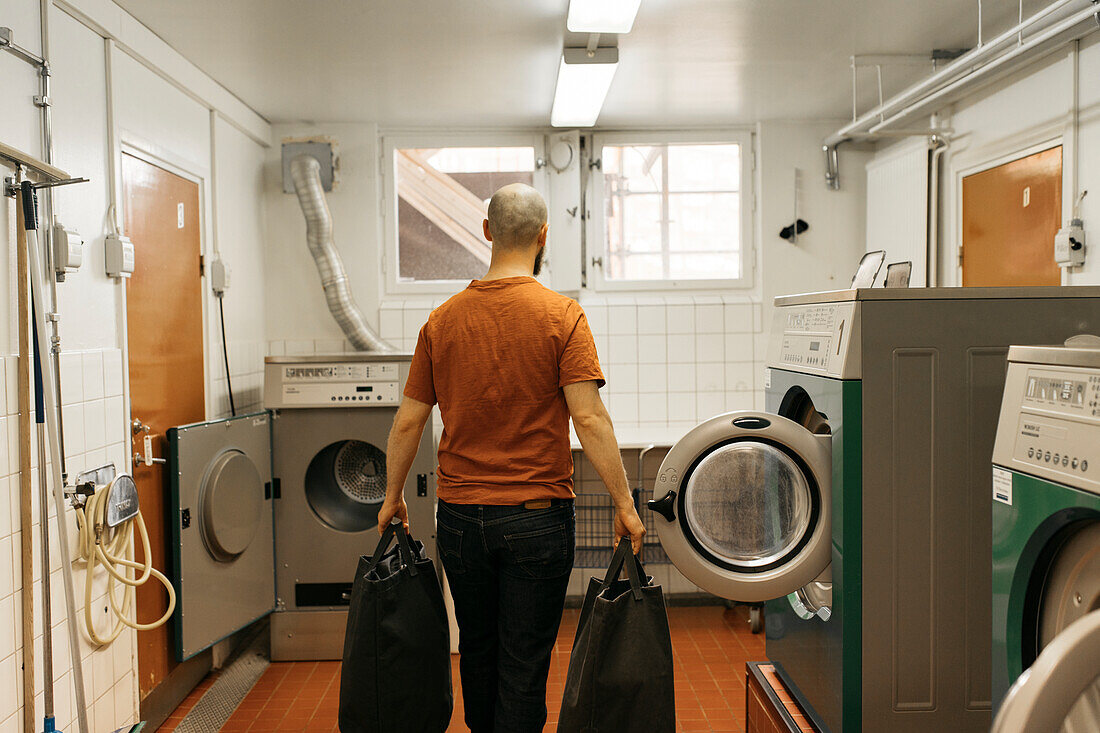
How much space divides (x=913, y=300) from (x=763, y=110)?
2.68 meters

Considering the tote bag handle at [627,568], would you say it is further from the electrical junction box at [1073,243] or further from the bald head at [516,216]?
the electrical junction box at [1073,243]

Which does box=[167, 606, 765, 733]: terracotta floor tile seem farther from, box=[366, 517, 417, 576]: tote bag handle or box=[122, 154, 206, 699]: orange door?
box=[366, 517, 417, 576]: tote bag handle

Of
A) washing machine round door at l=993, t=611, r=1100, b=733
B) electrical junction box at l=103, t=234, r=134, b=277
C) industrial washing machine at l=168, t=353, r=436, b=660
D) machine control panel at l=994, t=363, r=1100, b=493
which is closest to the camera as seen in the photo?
washing machine round door at l=993, t=611, r=1100, b=733

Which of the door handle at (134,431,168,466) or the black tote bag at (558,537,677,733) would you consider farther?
the door handle at (134,431,168,466)

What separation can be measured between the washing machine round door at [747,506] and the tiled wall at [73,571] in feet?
5.25

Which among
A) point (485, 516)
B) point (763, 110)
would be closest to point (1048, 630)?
point (485, 516)

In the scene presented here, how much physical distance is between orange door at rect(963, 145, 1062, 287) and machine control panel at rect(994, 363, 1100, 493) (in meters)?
1.88

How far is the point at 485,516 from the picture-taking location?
1.99 metres

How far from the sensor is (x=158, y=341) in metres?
3.06

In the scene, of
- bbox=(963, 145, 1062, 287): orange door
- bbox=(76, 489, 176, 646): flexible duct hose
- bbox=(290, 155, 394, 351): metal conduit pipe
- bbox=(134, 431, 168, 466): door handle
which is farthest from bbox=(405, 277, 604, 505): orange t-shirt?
bbox=(290, 155, 394, 351): metal conduit pipe

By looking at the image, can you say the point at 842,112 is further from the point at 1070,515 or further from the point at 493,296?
the point at 1070,515

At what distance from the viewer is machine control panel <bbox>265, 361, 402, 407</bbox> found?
139 inches

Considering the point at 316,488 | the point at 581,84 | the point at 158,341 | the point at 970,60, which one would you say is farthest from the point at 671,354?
the point at 158,341

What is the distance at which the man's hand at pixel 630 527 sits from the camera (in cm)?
194
